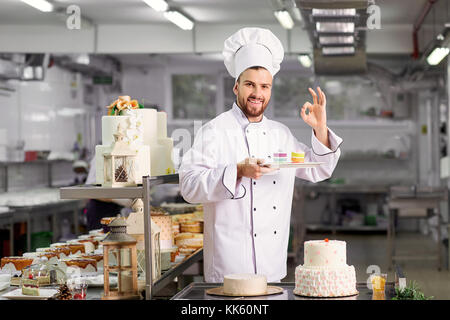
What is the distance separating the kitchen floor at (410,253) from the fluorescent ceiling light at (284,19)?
1605 mm

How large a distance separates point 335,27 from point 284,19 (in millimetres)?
300

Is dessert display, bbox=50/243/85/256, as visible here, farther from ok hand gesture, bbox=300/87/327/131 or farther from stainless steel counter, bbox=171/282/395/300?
ok hand gesture, bbox=300/87/327/131

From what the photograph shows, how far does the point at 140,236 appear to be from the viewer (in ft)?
8.09

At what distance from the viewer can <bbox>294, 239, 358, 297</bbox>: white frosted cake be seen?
7.13 feet

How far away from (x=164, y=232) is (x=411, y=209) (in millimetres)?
5325

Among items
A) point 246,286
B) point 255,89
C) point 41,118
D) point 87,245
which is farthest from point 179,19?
point 41,118

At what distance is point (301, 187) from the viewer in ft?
29.5

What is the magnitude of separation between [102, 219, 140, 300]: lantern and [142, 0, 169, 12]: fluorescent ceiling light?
5.81ft

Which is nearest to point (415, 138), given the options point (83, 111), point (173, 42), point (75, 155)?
point (75, 155)

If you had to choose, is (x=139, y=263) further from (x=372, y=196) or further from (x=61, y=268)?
(x=372, y=196)

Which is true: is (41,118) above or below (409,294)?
above

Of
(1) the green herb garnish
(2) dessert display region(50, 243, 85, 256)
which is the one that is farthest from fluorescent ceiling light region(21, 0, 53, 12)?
(1) the green herb garnish

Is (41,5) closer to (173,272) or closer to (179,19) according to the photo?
(179,19)
